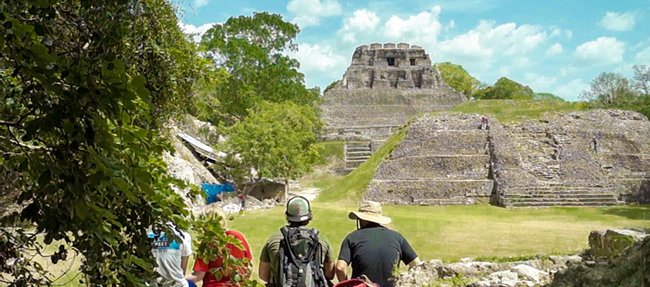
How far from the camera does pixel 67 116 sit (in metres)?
1.67

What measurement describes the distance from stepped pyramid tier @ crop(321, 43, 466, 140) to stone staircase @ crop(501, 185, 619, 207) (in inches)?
758

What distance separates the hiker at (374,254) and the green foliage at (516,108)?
Answer: 3268 cm

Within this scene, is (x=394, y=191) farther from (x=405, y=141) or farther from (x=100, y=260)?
(x=100, y=260)

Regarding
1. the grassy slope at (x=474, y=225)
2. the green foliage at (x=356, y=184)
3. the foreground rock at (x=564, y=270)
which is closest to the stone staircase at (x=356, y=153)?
the green foliage at (x=356, y=184)

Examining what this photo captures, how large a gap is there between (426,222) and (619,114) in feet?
68.5

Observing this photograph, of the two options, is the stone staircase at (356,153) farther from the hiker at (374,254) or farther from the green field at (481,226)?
the hiker at (374,254)

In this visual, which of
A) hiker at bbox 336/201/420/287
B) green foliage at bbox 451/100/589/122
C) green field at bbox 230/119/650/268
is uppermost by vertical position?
green foliage at bbox 451/100/589/122

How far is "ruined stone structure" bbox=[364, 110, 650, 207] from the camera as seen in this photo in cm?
2628

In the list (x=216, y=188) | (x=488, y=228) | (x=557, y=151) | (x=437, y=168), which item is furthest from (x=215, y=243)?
(x=557, y=151)

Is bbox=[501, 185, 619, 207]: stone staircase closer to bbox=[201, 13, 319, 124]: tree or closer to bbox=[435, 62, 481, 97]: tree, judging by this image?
bbox=[201, 13, 319, 124]: tree

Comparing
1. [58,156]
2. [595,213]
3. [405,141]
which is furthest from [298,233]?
[405,141]

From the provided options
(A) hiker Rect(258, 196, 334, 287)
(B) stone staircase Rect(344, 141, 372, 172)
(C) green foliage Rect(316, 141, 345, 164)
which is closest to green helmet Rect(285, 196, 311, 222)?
(A) hiker Rect(258, 196, 334, 287)

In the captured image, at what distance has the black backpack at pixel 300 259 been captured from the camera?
396 centimetres

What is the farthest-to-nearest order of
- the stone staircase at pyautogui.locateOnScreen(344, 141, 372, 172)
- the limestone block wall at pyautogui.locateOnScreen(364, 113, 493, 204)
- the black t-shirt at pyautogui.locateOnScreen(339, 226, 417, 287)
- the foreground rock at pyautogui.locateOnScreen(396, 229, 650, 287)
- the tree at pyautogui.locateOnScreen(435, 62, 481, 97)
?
the tree at pyautogui.locateOnScreen(435, 62, 481, 97), the stone staircase at pyautogui.locateOnScreen(344, 141, 372, 172), the limestone block wall at pyautogui.locateOnScreen(364, 113, 493, 204), the black t-shirt at pyautogui.locateOnScreen(339, 226, 417, 287), the foreground rock at pyautogui.locateOnScreen(396, 229, 650, 287)
